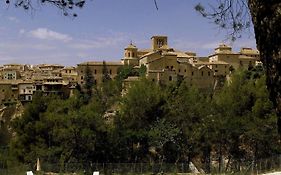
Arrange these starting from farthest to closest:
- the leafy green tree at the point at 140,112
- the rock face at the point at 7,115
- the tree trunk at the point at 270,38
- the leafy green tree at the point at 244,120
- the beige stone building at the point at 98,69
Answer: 1. the beige stone building at the point at 98,69
2. the rock face at the point at 7,115
3. the leafy green tree at the point at 140,112
4. the leafy green tree at the point at 244,120
5. the tree trunk at the point at 270,38

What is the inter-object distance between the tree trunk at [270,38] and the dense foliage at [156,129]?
20863 millimetres

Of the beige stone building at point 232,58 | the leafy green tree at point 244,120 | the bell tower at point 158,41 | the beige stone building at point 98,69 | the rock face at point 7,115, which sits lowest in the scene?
the rock face at point 7,115

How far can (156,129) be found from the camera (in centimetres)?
2464

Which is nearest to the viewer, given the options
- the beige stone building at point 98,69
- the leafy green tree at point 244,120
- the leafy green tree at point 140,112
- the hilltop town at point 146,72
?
the leafy green tree at point 244,120

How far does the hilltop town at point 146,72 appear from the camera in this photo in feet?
213

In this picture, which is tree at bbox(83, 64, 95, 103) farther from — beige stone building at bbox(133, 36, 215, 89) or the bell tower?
the bell tower

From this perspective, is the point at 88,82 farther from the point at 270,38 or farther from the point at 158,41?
the point at 270,38

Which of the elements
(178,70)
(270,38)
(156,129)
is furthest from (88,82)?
(270,38)

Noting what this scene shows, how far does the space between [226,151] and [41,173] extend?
10514 mm

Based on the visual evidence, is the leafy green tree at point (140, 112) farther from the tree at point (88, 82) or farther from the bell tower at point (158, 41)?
the bell tower at point (158, 41)

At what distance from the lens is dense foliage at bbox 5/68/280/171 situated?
2383cm

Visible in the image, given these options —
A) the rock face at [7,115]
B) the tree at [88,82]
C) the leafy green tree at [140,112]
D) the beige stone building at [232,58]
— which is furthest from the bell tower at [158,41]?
the leafy green tree at [140,112]

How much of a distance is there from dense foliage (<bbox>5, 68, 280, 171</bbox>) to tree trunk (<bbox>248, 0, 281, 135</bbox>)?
20.9 m

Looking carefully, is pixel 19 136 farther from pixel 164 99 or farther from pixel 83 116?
pixel 164 99
